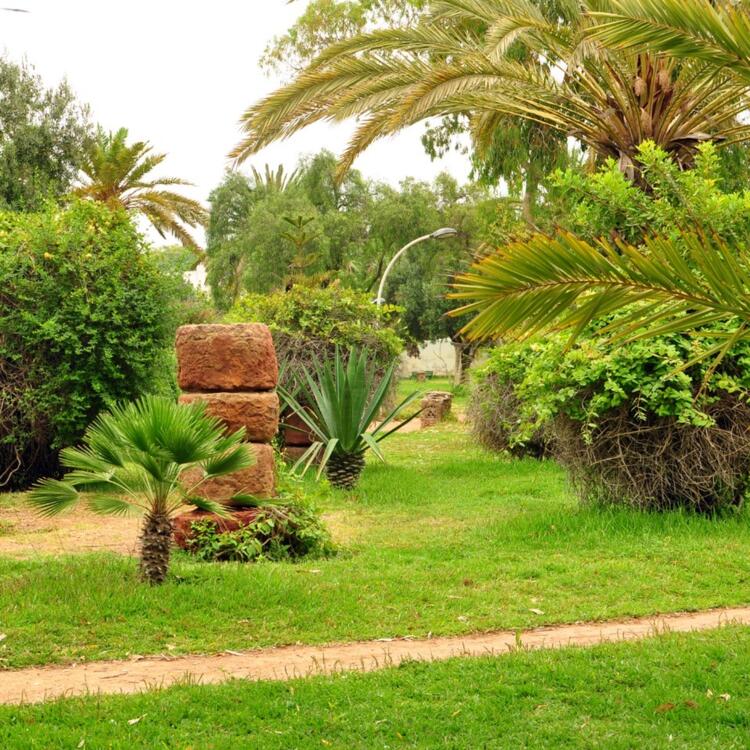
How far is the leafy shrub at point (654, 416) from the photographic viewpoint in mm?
8906

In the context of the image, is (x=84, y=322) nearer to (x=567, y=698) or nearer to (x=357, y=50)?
(x=357, y=50)

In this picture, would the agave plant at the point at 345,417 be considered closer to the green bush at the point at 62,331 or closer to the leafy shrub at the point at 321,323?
the green bush at the point at 62,331

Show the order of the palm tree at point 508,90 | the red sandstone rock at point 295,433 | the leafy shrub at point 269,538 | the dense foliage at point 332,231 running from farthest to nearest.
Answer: the dense foliage at point 332,231 < the red sandstone rock at point 295,433 < the palm tree at point 508,90 < the leafy shrub at point 269,538

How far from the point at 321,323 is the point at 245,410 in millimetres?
7417

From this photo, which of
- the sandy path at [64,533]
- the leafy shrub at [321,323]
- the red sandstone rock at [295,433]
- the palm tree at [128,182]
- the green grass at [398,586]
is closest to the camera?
the green grass at [398,586]

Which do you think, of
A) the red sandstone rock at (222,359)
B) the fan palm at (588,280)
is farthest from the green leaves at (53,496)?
the fan palm at (588,280)

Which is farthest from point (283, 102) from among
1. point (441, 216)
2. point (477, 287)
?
point (441, 216)

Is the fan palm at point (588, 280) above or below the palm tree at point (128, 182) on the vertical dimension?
below

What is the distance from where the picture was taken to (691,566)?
765cm

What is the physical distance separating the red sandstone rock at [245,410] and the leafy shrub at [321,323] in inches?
262

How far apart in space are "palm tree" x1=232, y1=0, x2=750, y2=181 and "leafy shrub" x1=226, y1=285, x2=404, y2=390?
7.45 ft

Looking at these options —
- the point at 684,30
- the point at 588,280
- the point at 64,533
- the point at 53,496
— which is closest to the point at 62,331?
the point at 64,533

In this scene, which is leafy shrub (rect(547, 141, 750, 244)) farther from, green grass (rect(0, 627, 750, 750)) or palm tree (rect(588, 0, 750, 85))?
green grass (rect(0, 627, 750, 750))

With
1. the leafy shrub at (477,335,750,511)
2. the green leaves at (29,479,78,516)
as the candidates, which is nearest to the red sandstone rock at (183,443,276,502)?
the green leaves at (29,479,78,516)
